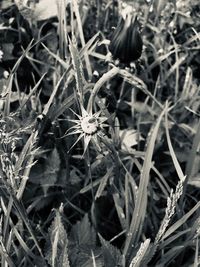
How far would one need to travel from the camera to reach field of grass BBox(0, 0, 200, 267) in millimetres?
831

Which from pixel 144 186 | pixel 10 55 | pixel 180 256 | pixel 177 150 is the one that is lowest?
pixel 180 256

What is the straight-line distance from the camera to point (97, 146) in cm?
78

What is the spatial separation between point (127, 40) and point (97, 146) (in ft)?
0.76

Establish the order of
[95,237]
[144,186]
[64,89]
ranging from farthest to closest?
1. [64,89]
2. [95,237]
3. [144,186]

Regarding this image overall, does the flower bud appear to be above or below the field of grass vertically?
above

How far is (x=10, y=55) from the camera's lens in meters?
1.25

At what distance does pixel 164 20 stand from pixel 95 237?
675 mm

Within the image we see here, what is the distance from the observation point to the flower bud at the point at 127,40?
2.90 feet

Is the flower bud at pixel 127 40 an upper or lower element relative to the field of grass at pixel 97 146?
upper

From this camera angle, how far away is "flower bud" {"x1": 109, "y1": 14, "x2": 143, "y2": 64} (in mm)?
883

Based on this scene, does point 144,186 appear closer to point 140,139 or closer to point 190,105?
point 140,139

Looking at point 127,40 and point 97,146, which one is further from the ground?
point 127,40

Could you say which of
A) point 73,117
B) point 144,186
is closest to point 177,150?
point 73,117

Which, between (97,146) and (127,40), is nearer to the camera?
(97,146)
